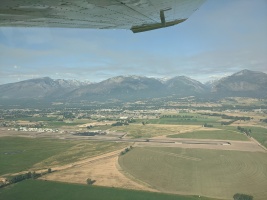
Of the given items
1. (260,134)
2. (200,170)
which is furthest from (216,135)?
(200,170)

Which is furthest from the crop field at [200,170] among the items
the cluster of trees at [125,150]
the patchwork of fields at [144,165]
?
the cluster of trees at [125,150]

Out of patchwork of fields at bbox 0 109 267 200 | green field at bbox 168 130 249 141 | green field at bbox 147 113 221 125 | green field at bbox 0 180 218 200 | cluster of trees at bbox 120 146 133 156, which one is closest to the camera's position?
green field at bbox 0 180 218 200

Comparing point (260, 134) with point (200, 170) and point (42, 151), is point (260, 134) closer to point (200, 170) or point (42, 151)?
point (200, 170)

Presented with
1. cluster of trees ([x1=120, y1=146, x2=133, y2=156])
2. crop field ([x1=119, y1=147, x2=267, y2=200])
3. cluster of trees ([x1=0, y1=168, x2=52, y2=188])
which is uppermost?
cluster of trees ([x1=120, y1=146, x2=133, y2=156])

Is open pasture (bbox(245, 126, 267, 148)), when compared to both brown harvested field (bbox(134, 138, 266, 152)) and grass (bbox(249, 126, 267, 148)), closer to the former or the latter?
grass (bbox(249, 126, 267, 148))

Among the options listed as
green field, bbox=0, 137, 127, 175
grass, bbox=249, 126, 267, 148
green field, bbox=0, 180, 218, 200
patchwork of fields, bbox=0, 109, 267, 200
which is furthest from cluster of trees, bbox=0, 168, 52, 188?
grass, bbox=249, 126, 267, 148

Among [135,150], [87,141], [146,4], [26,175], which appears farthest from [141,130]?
[146,4]
